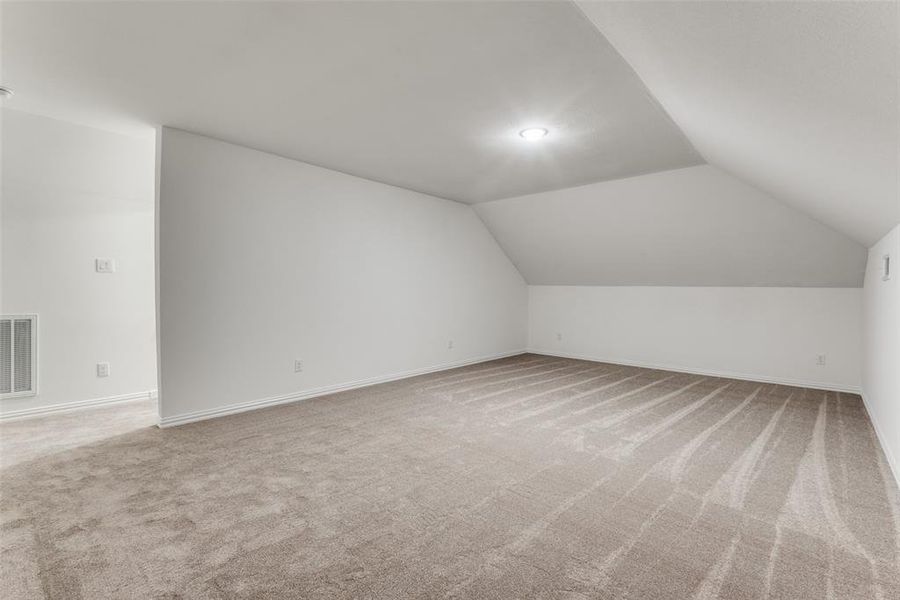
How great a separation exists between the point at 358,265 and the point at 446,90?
2.42 meters

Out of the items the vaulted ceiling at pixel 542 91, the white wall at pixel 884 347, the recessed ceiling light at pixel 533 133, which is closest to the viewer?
the vaulted ceiling at pixel 542 91

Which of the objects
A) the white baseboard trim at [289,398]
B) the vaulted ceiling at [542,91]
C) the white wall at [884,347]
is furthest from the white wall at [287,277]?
the white wall at [884,347]

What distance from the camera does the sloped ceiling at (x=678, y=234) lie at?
4.23 metres

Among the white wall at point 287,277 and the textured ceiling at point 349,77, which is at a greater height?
the textured ceiling at point 349,77

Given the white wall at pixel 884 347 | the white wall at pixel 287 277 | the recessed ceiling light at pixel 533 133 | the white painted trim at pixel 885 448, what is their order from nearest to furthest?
the white painted trim at pixel 885 448
the white wall at pixel 884 347
the recessed ceiling light at pixel 533 133
the white wall at pixel 287 277

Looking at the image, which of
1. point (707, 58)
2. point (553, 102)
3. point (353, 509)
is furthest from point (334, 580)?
point (553, 102)

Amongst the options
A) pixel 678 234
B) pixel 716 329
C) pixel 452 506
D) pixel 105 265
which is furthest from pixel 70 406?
pixel 716 329

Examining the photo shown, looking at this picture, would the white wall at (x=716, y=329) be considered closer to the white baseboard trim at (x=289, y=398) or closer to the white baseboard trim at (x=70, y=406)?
the white baseboard trim at (x=289, y=398)

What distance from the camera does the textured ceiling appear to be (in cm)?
186

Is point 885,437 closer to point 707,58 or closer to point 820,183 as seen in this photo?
point 820,183

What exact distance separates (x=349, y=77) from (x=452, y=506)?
7.90ft

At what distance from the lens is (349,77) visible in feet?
7.80

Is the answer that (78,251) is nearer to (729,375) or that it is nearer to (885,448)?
(885,448)

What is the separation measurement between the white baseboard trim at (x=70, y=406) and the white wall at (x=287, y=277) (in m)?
1.16
